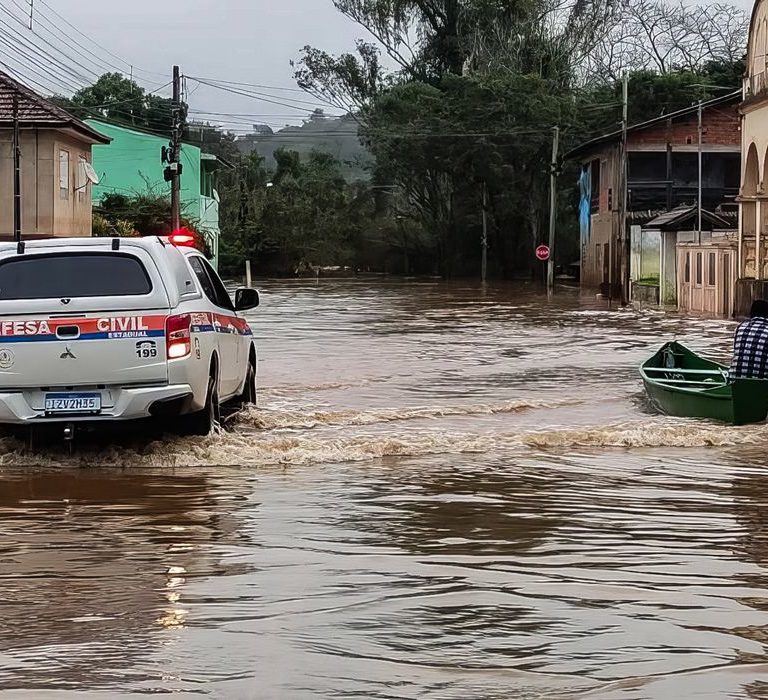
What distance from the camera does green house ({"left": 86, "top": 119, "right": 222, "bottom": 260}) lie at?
200 feet

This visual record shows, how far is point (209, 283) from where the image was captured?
1364 centimetres

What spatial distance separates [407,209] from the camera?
84875 mm

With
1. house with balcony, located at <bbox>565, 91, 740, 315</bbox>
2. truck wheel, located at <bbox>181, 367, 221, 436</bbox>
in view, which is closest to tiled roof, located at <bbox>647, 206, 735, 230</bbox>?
house with balcony, located at <bbox>565, 91, 740, 315</bbox>

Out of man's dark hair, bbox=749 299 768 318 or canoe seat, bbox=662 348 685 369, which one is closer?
man's dark hair, bbox=749 299 768 318

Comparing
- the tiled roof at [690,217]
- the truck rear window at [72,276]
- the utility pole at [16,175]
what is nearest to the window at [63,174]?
the utility pole at [16,175]

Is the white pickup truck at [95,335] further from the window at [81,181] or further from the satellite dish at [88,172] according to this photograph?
the satellite dish at [88,172]

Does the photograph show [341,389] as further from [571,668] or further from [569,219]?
[569,219]

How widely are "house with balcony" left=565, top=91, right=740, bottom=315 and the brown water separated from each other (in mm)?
30359

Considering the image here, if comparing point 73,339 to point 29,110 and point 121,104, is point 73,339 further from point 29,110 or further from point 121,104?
point 121,104

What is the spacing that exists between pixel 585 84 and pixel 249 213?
67.3 feet

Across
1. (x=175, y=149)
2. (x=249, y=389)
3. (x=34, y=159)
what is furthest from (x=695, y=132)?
(x=249, y=389)

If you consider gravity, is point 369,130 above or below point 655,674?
above

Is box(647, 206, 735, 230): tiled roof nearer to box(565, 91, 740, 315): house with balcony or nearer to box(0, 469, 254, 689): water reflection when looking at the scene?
box(565, 91, 740, 315): house with balcony

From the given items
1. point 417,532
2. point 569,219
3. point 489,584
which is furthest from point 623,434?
point 569,219
